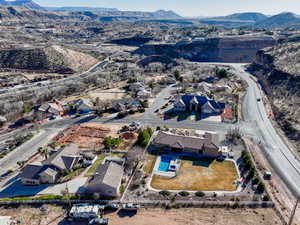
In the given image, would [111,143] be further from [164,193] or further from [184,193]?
[184,193]

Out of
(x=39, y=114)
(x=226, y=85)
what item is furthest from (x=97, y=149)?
(x=226, y=85)

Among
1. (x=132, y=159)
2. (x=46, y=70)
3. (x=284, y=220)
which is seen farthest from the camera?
(x=46, y=70)

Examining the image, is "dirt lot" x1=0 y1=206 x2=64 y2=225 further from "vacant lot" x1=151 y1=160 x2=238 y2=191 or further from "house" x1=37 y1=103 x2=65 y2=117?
"house" x1=37 y1=103 x2=65 y2=117

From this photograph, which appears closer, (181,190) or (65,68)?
(181,190)

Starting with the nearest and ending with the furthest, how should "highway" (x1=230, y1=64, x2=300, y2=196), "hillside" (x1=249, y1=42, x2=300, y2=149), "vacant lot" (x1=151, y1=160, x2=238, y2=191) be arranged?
1. "vacant lot" (x1=151, y1=160, x2=238, y2=191)
2. "highway" (x1=230, y1=64, x2=300, y2=196)
3. "hillside" (x1=249, y1=42, x2=300, y2=149)

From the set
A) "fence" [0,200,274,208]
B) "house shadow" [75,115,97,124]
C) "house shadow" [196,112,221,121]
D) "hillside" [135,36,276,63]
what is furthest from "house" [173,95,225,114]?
"hillside" [135,36,276,63]

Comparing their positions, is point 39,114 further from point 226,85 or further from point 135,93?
point 226,85
